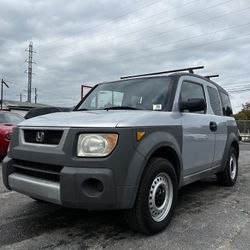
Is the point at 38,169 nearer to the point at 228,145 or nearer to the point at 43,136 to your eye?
the point at 43,136

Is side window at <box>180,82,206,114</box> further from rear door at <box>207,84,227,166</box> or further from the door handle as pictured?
Answer: rear door at <box>207,84,227,166</box>

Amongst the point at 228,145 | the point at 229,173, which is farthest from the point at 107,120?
the point at 229,173

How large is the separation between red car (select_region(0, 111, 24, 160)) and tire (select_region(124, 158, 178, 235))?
20.4 ft

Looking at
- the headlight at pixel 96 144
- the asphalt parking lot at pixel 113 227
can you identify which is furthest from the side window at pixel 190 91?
the headlight at pixel 96 144

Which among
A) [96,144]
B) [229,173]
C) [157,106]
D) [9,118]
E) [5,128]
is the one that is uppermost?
[157,106]

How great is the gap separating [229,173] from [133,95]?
2726 mm

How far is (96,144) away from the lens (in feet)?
11.5

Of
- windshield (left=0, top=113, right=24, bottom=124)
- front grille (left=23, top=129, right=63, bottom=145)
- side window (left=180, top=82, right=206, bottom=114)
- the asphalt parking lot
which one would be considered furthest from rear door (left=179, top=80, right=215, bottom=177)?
windshield (left=0, top=113, right=24, bottom=124)

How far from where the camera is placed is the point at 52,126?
12.4 feet

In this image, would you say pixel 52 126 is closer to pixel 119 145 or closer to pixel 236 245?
pixel 119 145

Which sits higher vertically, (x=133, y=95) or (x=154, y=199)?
(x=133, y=95)

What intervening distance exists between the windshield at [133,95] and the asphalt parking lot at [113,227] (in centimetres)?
144

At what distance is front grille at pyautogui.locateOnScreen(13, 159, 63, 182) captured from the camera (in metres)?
3.63

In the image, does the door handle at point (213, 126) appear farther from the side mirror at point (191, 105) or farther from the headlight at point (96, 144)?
the headlight at point (96, 144)
